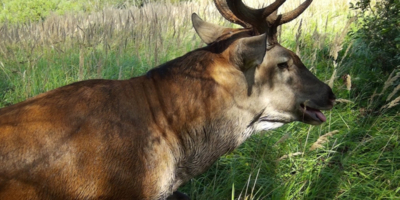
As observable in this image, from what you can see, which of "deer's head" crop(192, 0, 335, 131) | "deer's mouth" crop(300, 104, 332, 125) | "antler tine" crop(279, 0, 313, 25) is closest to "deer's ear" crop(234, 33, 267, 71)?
"deer's head" crop(192, 0, 335, 131)

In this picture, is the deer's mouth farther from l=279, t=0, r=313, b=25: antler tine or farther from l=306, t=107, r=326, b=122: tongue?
l=279, t=0, r=313, b=25: antler tine

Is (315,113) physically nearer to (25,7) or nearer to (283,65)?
(283,65)

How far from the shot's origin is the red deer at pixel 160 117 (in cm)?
280

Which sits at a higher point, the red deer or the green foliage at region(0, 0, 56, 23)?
the red deer

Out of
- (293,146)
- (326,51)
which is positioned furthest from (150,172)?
(326,51)

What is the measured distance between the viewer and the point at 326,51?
7445mm

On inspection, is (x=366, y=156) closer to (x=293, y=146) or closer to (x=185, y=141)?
(x=293, y=146)

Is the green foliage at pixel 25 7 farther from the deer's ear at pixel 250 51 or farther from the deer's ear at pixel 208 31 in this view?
the deer's ear at pixel 250 51

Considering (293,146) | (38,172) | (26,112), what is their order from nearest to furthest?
(38,172)
(26,112)
(293,146)

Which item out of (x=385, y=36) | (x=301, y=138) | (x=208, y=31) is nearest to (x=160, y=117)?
(x=208, y=31)

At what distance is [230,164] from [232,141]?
1.12m

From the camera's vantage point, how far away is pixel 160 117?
3189 millimetres

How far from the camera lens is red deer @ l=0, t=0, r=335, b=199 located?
2.80m

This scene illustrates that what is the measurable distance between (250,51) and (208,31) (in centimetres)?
78
